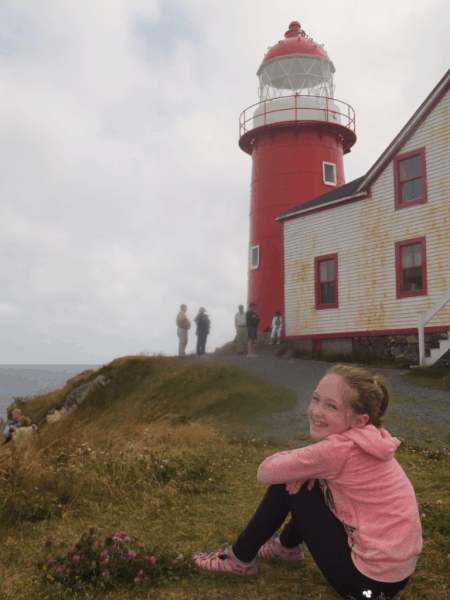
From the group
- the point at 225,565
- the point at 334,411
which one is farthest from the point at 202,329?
the point at 334,411

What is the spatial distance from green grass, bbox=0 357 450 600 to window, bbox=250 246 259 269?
1524 cm

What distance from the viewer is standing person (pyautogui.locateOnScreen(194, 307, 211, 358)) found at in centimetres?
2227

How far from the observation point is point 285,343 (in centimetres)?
2102

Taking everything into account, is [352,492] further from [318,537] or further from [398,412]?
[398,412]

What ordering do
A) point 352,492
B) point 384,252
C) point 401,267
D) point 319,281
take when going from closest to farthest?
point 352,492
point 401,267
point 384,252
point 319,281

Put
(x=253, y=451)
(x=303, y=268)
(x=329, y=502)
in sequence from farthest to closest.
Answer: (x=303, y=268)
(x=253, y=451)
(x=329, y=502)

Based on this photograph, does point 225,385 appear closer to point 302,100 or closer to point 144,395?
point 144,395

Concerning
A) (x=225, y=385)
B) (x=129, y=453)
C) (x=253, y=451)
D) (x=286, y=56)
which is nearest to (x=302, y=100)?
(x=286, y=56)

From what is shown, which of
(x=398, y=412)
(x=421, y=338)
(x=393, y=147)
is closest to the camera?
(x=398, y=412)

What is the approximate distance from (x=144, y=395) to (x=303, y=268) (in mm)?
8697

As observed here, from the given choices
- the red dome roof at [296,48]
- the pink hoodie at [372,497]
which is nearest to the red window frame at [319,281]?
the red dome roof at [296,48]

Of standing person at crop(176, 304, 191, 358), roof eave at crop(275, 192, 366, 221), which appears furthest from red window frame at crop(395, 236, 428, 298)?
standing person at crop(176, 304, 191, 358)

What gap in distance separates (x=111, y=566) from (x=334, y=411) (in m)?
1.81

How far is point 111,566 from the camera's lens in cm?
338
